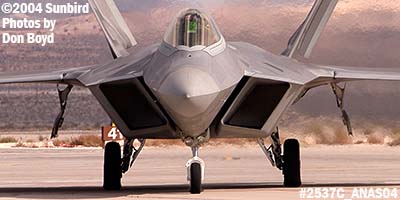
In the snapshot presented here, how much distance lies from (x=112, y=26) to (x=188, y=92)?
14.9 ft

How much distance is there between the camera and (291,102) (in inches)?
591

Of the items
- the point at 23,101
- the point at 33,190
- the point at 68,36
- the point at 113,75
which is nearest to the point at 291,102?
the point at 113,75

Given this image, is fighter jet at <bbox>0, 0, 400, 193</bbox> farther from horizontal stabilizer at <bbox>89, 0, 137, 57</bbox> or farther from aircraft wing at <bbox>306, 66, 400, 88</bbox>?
horizontal stabilizer at <bbox>89, 0, 137, 57</bbox>

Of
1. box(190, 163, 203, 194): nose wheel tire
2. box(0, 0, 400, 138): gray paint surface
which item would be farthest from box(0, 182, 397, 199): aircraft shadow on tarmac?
box(0, 0, 400, 138): gray paint surface

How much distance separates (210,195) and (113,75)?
1.81 metres

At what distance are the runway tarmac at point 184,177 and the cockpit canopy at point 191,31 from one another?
1744 millimetres

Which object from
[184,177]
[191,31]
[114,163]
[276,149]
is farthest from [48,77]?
[184,177]

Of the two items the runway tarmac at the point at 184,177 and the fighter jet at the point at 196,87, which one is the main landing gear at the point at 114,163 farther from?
the runway tarmac at the point at 184,177

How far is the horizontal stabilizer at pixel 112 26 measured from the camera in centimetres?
1686

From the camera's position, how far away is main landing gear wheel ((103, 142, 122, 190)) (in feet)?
51.9

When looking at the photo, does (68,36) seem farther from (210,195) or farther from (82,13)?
(210,195)

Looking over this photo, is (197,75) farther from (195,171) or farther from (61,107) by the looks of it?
(61,107)

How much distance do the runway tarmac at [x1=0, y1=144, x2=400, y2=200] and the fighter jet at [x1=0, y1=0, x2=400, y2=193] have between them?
2.24 feet

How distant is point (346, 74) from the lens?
51.6 feet
